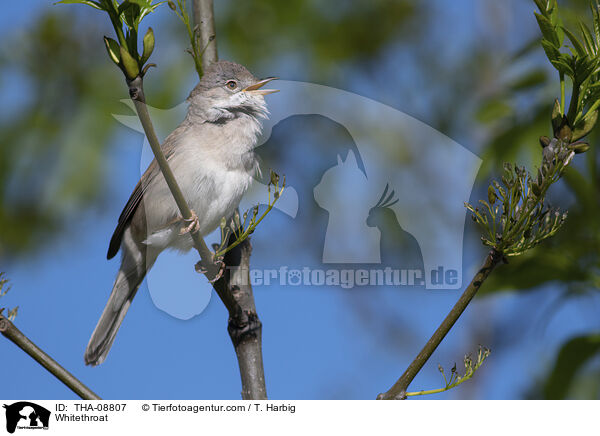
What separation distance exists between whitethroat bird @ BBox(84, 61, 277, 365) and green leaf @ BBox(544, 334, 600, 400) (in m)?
1.66

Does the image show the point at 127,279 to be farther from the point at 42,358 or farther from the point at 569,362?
the point at 569,362

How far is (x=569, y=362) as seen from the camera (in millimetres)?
2340

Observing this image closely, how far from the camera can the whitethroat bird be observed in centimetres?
311

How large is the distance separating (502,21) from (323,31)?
3.98 feet

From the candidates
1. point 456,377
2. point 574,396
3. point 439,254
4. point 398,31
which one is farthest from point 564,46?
point 398,31

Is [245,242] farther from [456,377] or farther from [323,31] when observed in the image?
[323,31]

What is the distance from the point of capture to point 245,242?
2.54 meters

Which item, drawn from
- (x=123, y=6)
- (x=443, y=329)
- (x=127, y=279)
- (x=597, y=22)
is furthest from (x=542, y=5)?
(x=127, y=279)

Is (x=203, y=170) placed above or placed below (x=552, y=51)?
above

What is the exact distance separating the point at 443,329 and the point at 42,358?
104 centimetres

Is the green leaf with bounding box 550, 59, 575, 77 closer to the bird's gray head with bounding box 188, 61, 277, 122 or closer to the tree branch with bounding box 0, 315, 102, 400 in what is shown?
the tree branch with bounding box 0, 315, 102, 400

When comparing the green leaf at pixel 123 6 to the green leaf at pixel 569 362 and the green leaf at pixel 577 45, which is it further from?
the green leaf at pixel 569 362
